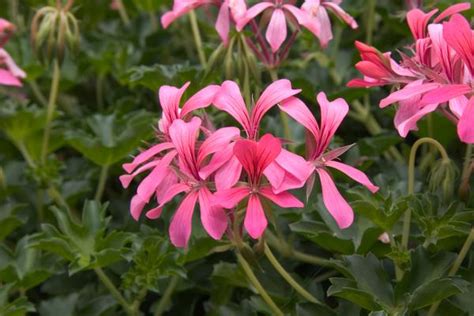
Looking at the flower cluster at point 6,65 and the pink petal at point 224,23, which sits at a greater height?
the pink petal at point 224,23

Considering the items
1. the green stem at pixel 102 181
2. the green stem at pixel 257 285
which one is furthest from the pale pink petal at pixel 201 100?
the green stem at pixel 102 181

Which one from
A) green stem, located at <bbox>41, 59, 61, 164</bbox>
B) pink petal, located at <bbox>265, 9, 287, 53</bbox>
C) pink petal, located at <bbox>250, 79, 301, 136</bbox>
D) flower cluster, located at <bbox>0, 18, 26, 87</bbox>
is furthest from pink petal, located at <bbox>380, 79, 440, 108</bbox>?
green stem, located at <bbox>41, 59, 61, 164</bbox>

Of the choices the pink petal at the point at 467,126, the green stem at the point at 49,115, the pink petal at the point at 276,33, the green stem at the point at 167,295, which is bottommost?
the green stem at the point at 167,295

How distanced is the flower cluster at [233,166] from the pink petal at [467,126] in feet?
0.41

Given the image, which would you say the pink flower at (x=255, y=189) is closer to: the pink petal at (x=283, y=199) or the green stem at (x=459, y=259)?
the pink petal at (x=283, y=199)

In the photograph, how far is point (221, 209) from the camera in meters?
1.04

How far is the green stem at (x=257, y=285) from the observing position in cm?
120

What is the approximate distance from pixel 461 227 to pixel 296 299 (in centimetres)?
28

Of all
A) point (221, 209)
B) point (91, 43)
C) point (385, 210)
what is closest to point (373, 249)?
point (385, 210)

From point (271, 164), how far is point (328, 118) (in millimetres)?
127

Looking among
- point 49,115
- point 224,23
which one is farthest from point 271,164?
point 49,115

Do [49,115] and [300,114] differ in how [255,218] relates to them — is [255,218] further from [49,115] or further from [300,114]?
[49,115]

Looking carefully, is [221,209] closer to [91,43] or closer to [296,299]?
[296,299]

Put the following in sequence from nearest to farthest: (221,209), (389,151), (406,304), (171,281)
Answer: (221,209)
(406,304)
(171,281)
(389,151)
